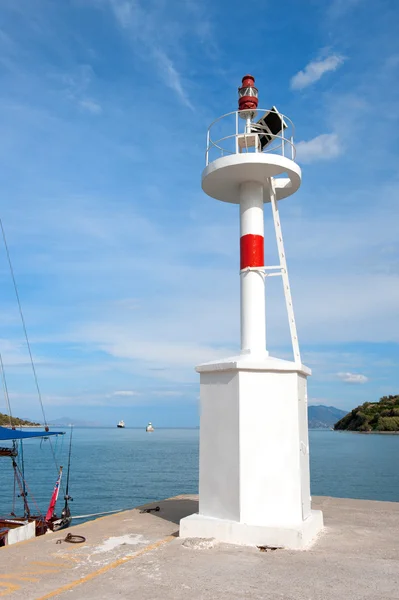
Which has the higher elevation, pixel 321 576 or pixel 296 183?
pixel 296 183

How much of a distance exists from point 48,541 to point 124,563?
7.09 ft

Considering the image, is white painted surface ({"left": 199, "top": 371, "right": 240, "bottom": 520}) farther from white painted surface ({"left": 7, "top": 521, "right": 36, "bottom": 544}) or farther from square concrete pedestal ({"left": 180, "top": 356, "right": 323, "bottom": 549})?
white painted surface ({"left": 7, "top": 521, "right": 36, "bottom": 544})

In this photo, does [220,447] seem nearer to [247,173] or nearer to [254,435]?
[254,435]

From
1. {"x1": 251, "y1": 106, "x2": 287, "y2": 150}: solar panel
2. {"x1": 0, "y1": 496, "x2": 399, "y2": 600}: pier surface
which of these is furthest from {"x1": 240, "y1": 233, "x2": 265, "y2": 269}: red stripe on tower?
{"x1": 0, "y1": 496, "x2": 399, "y2": 600}: pier surface

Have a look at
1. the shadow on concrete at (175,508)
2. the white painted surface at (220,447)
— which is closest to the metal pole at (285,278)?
the white painted surface at (220,447)

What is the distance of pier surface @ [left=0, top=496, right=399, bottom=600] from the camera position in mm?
6363

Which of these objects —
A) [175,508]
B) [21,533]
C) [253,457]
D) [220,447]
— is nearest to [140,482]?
[21,533]

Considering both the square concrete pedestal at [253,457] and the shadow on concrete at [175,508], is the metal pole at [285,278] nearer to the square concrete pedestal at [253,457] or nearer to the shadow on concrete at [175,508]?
the square concrete pedestal at [253,457]

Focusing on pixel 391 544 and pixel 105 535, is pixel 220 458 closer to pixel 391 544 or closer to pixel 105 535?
pixel 105 535

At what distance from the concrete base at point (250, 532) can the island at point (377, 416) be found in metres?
115

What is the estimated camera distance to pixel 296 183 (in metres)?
11.1

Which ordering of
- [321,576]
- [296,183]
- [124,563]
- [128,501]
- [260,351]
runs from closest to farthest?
1. [321,576]
2. [124,563]
3. [260,351]
4. [296,183]
5. [128,501]

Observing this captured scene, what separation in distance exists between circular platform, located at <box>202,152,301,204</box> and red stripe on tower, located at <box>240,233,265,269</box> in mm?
1213

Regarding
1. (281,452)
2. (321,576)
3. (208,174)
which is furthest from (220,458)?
(208,174)
